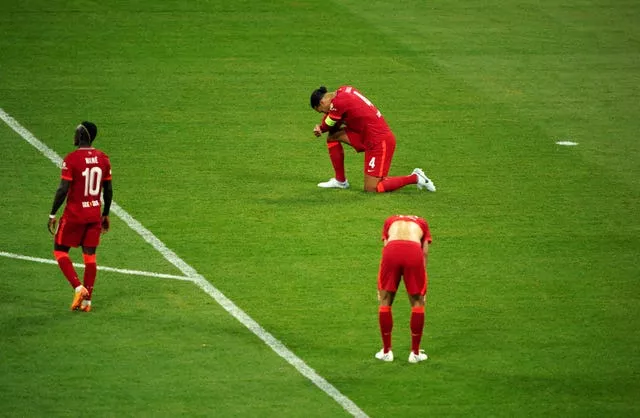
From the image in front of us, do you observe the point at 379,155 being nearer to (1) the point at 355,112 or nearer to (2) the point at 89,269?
(1) the point at 355,112

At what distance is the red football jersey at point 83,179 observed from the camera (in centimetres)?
1458

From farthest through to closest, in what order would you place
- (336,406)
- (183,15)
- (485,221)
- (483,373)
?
1. (183,15)
2. (485,221)
3. (483,373)
4. (336,406)

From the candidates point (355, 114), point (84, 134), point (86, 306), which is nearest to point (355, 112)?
point (355, 114)

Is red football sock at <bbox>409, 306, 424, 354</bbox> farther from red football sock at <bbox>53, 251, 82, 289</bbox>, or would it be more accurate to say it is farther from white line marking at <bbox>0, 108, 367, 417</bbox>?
red football sock at <bbox>53, 251, 82, 289</bbox>

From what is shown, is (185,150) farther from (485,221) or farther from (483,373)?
(483,373)

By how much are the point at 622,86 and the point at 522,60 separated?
2241mm

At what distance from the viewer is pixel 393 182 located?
19344mm

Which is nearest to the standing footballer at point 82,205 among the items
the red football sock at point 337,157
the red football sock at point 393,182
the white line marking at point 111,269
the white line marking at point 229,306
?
the white line marking at point 111,269

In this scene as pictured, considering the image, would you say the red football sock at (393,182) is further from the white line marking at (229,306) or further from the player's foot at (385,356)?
the player's foot at (385,356)

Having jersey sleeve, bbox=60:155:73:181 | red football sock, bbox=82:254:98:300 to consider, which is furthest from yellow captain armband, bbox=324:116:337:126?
jersey sleeve, bbox=60:155:73:181

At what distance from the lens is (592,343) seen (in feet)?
47.0

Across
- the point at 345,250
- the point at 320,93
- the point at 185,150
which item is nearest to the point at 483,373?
the point at 345,250

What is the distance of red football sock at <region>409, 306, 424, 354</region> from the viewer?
A: 13359 mm

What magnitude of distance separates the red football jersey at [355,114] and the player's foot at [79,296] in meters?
5.54
